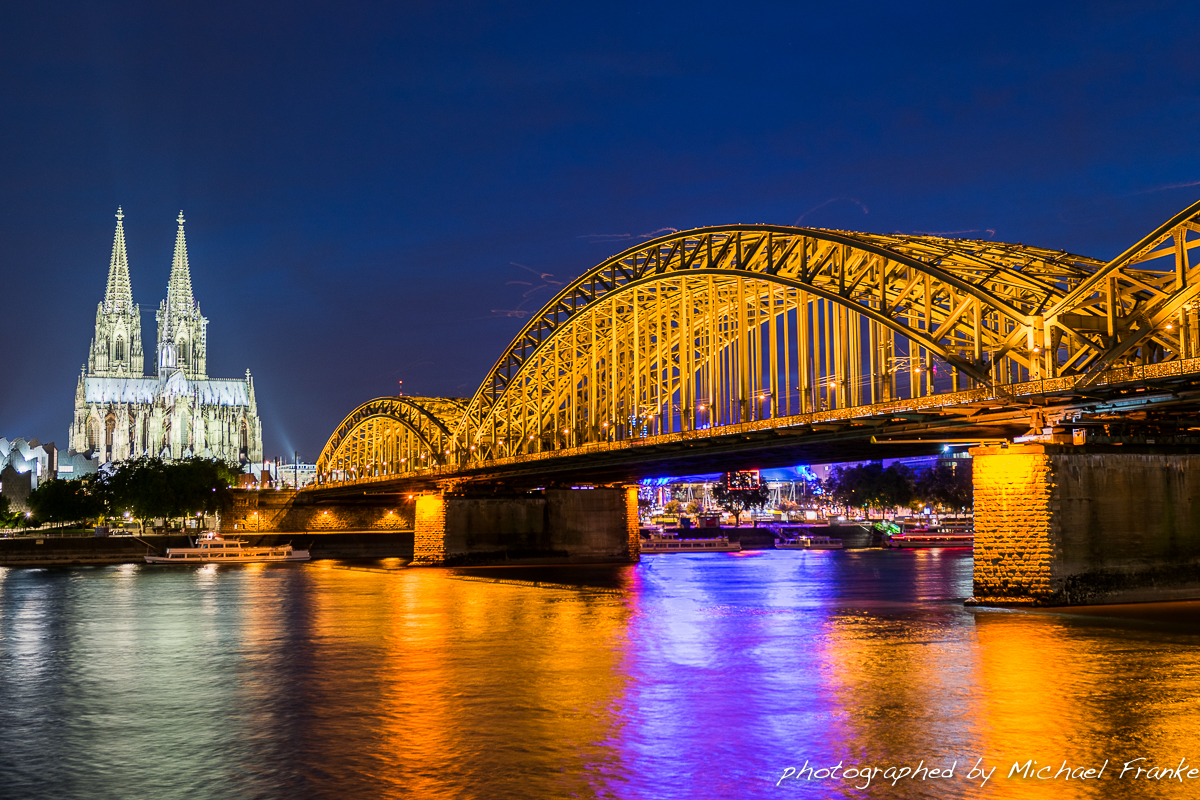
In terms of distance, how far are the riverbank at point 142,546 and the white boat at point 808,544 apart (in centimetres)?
4399

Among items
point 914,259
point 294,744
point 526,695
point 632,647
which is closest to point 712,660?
point 632,647

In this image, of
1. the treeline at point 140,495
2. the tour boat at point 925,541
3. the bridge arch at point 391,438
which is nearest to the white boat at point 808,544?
the tour boat at point 925,541

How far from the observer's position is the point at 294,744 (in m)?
20.4

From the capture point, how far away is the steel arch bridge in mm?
39875

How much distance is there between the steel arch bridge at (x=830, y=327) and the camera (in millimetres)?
39875

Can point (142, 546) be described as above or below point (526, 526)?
below

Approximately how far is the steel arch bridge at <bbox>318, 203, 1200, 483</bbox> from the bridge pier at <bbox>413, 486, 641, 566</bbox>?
4.05m

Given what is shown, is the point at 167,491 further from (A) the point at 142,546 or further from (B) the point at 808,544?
(B) the point at 808,544

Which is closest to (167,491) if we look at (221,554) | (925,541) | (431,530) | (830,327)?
(221,554)

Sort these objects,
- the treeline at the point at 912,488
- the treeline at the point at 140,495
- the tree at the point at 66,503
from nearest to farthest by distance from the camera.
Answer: the treeline at the point at 140,495
the tree at the point at 66,503
the treeline at the point at 912,488

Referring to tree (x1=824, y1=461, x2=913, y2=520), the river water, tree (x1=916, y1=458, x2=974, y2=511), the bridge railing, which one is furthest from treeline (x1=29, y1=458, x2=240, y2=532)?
tree (x1=916, y1=458, x2=974, y2=511)

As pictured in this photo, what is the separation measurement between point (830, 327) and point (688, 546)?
74157mm

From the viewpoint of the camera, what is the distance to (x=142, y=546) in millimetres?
112312

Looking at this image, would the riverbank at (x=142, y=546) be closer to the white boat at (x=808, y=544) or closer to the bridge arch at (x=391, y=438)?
the bridge arch at (x=391, y=438)
